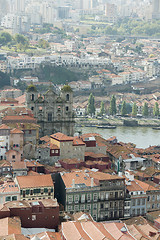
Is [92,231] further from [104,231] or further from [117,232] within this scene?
[117,232]

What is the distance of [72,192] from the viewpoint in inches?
1136

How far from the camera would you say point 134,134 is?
188 feet

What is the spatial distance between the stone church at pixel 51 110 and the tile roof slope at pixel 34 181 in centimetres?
1282

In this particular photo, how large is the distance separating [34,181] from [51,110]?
563 inches

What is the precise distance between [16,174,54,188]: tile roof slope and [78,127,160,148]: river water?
72.4 ft

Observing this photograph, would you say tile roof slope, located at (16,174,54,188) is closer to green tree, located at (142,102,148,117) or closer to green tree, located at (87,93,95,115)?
green tree, located at (87,93,95,115)

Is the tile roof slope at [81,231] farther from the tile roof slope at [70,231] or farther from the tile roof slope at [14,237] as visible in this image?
the tile roof slope at [14,237]

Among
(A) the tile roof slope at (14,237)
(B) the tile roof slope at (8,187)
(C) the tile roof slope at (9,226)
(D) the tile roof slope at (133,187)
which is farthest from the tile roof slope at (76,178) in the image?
(A) the tile roof slope at (14,237)

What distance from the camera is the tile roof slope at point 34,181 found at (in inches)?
1113

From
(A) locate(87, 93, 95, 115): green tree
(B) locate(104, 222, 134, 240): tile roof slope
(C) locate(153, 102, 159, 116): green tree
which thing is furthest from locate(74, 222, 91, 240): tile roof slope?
(C) locate(153, 102, 159, 116): green tree

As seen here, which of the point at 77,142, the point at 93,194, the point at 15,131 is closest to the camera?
the point at 93,194

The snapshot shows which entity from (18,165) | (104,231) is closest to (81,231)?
(104,231)

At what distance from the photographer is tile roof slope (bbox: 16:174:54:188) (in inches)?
1113

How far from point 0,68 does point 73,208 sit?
52.0 metres
